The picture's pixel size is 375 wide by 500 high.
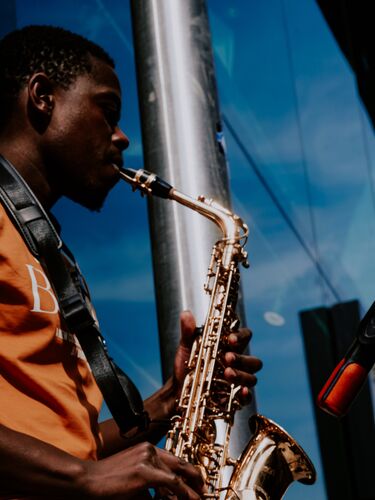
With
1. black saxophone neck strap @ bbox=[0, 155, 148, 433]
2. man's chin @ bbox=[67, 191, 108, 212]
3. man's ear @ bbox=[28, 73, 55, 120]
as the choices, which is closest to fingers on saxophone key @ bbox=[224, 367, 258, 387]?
black saxophone neck strap @ bbox=[0, 155, 148, 433]

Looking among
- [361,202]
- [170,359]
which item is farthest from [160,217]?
[361,202]

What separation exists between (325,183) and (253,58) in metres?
1.32

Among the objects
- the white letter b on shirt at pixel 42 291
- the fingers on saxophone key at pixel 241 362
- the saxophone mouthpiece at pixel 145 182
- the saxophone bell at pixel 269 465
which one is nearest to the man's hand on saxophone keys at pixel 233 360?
the fingers on saxophone key at pixel 241 362

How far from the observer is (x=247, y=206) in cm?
471

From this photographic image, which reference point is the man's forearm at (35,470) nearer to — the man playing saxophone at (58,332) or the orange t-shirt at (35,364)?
the man playing saxophone at (58,332)

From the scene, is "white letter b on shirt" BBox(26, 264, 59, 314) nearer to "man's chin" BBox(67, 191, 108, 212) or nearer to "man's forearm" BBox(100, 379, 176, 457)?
"man's chin" BBox(67, 191, 108, 212)

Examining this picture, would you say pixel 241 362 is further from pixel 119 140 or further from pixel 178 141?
pixel 178 141

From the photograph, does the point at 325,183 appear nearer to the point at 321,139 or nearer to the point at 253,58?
the point at 321,139

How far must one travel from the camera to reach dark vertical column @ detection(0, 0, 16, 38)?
3092 mm

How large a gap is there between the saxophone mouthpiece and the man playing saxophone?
0.17 metres

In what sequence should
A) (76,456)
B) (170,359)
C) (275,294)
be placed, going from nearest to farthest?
(76,456)
(170,359)
(275,294)

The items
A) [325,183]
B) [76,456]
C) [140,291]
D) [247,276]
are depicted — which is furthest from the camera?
[325,183]

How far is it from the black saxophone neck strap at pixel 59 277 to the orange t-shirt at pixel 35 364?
29 mm

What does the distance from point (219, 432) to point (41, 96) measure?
3.64 feet
